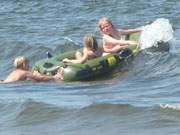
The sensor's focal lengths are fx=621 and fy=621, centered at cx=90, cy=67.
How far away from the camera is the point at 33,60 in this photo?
14102 millimetres

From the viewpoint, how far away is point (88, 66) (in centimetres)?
1077

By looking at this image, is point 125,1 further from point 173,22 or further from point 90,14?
point 173,22

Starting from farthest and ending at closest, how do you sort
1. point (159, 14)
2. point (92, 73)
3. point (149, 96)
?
point (159, 14)
point (92, 73)
point (149, 96)

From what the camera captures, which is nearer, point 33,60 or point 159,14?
point 33,60

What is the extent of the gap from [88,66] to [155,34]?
7.61 feet

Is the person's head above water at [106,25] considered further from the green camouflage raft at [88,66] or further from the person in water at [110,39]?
the green camouflage raft at [88,66]

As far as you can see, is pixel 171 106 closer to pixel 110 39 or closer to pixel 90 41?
pixel 90 41

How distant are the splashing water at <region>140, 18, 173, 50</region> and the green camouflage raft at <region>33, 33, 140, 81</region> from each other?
0.73 m

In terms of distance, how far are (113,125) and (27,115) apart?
1418mm

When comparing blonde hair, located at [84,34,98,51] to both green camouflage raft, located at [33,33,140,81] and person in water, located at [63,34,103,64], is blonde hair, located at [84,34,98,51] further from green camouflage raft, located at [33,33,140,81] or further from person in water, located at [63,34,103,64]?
green camouflage raft, located at [33,33,140,81]

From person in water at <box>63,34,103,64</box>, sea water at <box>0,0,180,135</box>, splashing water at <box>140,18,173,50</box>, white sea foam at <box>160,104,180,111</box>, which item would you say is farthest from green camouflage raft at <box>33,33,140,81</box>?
white sea foam at <box>160,104,180,111</box>

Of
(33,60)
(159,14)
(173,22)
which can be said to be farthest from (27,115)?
(159,14)

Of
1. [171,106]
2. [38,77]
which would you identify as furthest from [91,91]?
[171,106]

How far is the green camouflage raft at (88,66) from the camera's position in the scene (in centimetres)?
1077
